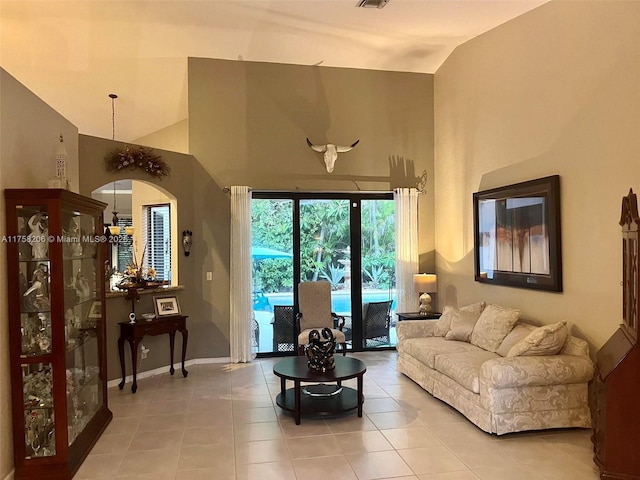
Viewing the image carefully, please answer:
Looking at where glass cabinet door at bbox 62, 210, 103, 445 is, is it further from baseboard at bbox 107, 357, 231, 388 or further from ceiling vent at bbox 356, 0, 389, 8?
ceiling vent at bbox 356, 0, 389, 8

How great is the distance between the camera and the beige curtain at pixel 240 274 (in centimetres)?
635

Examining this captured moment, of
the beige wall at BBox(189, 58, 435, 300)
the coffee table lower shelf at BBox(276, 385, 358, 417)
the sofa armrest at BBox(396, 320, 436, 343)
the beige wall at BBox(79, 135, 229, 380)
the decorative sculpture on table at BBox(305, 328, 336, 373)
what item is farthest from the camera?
the beige wall at BBox(189, 58, 435, 300)

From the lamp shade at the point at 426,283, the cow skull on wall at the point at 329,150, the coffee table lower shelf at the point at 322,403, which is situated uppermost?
the cow skull on wall at the point at 329,150

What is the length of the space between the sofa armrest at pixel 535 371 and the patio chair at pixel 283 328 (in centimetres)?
331

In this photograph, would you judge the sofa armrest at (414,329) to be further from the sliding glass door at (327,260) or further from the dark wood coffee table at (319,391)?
the sliding glass door at (327,260)

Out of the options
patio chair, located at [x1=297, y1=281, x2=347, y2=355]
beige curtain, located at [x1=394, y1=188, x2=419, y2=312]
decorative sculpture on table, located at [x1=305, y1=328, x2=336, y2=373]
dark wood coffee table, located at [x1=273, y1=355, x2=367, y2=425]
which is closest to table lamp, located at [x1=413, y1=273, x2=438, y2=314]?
beige curtain, located at [x1=394, y1=188, x2=419, y2=312]

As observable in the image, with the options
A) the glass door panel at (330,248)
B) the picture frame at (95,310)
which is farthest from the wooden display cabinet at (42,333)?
the glass door panel at (330,248)

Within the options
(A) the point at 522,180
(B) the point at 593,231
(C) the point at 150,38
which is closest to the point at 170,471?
(B) the point at 593,231

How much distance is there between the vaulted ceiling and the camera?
195 inches

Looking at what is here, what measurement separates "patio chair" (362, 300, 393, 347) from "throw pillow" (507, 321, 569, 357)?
305 cm

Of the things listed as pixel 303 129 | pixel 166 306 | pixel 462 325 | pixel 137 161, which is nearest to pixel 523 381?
pixel 462 325

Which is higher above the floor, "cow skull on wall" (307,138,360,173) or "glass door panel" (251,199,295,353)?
"cow skull on wall" (307,138,360,173)

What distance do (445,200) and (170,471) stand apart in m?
4.93

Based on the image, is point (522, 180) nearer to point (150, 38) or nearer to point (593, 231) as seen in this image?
point (593, 231)
